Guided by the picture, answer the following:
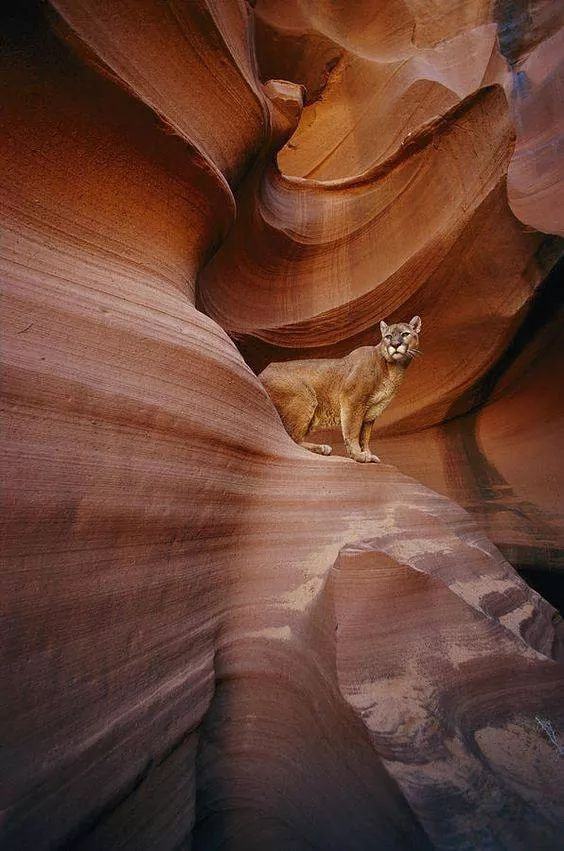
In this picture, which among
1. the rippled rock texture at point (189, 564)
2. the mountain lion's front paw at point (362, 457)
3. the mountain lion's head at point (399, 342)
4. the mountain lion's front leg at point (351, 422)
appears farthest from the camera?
the mountain lion's front leg at point (351, 422)

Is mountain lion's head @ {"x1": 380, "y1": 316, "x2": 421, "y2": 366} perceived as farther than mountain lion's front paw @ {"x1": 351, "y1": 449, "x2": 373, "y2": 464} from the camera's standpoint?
Yes

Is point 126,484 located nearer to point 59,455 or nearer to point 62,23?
point 59,455

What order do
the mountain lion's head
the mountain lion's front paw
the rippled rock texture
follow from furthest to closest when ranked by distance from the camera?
the mountain lion's head
the mountain lion's front paw
the rippled rock texture

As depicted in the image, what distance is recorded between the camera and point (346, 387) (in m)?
3.17

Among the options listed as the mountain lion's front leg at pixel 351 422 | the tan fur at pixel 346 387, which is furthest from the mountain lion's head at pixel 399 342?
the mountain lion's front leg at pixel 351 422

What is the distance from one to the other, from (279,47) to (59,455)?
715 centimetres

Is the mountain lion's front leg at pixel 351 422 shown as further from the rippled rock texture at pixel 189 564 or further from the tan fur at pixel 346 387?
the rippled rock texture at pixel 189 564

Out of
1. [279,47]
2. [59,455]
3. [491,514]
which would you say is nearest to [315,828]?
[59,455]

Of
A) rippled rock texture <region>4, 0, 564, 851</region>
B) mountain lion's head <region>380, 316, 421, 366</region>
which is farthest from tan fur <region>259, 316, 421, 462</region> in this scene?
rippled rock texture <region>4, 0, 564, 851</region>

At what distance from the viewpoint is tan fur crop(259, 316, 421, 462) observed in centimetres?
303

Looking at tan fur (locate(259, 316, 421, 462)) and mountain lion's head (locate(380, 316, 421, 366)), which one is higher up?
mountain lion's head (locate(380, 316, 421, 366))

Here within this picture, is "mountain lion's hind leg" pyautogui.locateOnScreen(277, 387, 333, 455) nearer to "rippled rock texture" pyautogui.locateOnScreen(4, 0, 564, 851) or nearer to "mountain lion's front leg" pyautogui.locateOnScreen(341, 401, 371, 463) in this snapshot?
"mountain lion's front leg" pyautogui.locateOnScreen(341, 401, 371, 463)

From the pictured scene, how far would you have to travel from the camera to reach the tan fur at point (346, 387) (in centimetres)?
303

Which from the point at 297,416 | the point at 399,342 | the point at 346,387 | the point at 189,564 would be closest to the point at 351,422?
the point at 346,387
